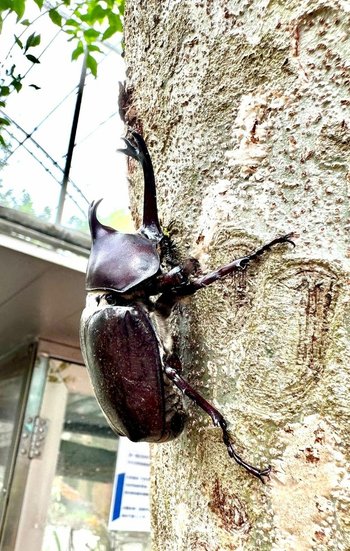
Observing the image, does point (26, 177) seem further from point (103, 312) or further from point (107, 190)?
point (103, 312)

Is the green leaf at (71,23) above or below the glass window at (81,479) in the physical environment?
above

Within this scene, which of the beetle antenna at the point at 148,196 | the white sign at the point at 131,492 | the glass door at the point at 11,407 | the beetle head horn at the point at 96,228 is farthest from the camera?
the glass door at the point at 11,407

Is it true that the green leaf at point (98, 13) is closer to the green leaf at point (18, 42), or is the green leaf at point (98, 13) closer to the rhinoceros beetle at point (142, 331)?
the green leaf at point (18, 42)

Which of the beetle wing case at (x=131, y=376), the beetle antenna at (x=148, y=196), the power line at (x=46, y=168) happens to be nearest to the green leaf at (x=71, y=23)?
the power line at (x=46, y=168)

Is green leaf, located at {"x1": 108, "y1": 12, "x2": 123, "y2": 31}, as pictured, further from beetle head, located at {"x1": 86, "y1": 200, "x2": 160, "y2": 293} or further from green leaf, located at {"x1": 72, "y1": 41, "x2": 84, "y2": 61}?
beetle head, located at {"x1": 86, "y1": 200, "x2": 160, "y2": 293}

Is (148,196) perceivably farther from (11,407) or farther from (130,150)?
(11,407)

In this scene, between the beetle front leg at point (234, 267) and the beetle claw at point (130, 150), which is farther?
the beetle claw at point (130, 150)

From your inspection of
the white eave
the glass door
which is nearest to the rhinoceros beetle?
the white eave
